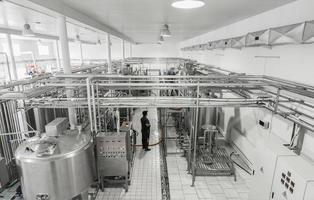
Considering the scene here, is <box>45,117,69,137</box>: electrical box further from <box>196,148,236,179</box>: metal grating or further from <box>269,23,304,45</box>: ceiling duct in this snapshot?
<box>269,23,304,45</box>: ceiling duct

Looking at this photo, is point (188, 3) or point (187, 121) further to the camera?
point (187, 121)

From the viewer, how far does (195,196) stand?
14.7 ft

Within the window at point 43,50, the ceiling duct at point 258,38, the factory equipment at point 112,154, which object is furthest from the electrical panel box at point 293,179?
the window at point 43,50

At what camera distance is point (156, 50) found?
19.7m

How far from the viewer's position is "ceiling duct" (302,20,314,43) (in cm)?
269

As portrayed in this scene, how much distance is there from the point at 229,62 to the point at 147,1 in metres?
4.12

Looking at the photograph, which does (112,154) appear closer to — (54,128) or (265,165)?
(54,128)

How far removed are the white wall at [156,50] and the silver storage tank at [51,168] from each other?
56.4ft

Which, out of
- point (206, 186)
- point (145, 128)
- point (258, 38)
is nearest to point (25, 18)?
→ point (145, 128)

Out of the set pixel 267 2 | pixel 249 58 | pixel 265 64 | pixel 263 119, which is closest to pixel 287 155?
pixel 263 119

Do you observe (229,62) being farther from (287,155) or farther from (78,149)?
(78,149)

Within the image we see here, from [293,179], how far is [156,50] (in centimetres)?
1817

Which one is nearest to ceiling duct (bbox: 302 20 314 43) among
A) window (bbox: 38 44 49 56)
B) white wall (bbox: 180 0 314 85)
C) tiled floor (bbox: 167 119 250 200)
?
white wall (bbox: 180 0 314 85)

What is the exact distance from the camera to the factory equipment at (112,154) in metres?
4.25
